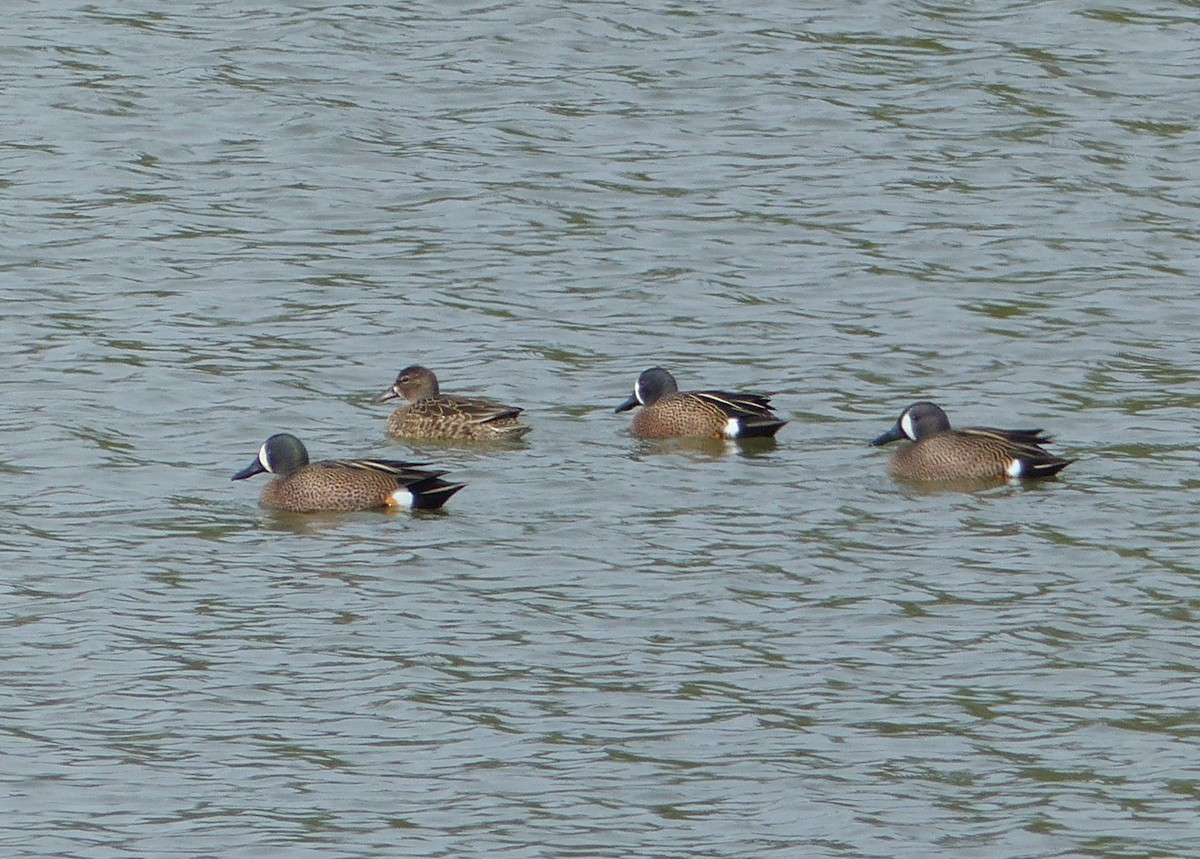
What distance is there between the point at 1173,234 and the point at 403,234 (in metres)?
5.67

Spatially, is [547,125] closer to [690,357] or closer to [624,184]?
[624,184]

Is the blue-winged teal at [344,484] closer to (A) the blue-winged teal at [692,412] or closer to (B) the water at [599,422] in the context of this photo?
(B) the water at [599,422]

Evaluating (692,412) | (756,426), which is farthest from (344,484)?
(756,426)

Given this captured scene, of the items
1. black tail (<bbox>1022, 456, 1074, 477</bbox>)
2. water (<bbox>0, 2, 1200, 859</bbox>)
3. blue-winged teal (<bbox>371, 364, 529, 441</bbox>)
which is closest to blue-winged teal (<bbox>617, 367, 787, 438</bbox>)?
water (<bbox>0, 2, 1200, 859</bbox>)

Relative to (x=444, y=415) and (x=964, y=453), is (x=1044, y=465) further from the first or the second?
(x=444, y=415)

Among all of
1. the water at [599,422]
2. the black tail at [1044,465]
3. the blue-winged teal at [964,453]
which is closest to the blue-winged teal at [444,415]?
the water at [599,422]

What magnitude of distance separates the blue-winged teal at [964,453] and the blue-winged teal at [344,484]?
264 cm

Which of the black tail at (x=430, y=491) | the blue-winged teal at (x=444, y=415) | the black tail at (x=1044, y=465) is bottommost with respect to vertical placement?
the black tail at (x=1044, y=465)

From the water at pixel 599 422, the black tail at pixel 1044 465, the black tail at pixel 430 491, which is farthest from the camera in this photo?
the black tail at pixel 1044 465

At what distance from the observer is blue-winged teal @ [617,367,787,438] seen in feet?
49.3

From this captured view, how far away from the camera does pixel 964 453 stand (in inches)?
566

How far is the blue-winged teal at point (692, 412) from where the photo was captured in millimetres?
15031

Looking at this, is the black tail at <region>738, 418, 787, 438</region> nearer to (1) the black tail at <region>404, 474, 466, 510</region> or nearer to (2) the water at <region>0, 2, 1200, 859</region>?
(2) the water at <region>0, 2, 1200, 859</region>

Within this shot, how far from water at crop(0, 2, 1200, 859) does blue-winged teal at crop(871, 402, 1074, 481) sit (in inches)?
9.9
